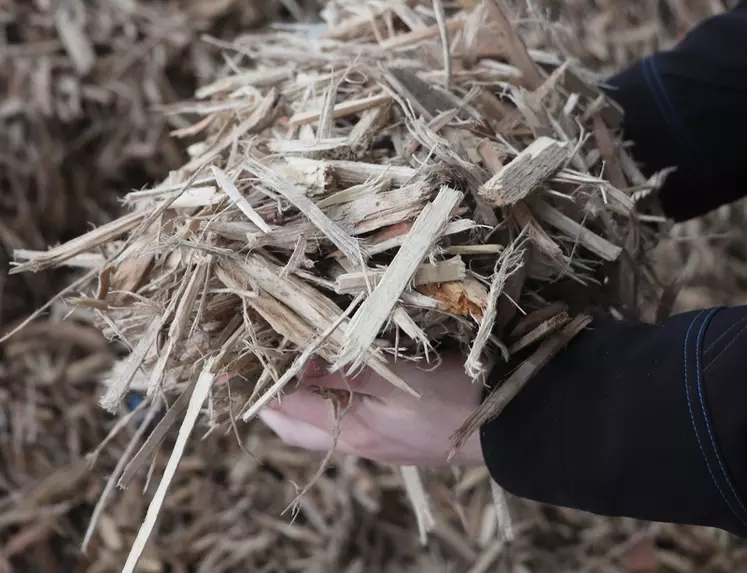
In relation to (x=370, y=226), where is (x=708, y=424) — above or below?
below

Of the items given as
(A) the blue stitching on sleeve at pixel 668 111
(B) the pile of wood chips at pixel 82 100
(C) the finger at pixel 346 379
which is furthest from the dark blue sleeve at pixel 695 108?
(B) the pile of wood chips at pixel 82 100

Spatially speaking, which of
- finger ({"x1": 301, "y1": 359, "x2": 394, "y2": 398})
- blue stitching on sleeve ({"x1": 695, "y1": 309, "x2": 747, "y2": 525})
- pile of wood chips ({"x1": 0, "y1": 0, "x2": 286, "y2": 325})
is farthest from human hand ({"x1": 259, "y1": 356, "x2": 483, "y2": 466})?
pile of wood chips ({"x1": 0, "y1": 0, "x2": 286, "y2": 325})

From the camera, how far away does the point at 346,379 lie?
49 cm

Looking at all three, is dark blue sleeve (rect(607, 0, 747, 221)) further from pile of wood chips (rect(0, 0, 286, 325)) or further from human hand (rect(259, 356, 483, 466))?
pile of wood chips (rect(0, 0, 286, 325))

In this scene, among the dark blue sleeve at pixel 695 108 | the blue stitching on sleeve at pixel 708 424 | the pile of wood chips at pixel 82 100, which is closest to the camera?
the blue stitching on sleeve at pixel 708 424

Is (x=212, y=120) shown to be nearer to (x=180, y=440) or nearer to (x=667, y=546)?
(x=180, y=440)

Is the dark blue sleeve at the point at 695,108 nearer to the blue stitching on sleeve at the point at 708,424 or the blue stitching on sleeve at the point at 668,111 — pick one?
the blue stitching on sleeve at the point at 668,111

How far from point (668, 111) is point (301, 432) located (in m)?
0.49

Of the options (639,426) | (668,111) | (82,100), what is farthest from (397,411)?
(82,100)

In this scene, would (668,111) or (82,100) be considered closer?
(668,111)

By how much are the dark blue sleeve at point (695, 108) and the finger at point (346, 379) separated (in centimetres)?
36

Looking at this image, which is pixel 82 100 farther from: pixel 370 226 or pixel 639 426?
pixel 639 426

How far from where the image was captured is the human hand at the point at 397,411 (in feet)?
1.73

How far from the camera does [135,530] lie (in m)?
1.11
